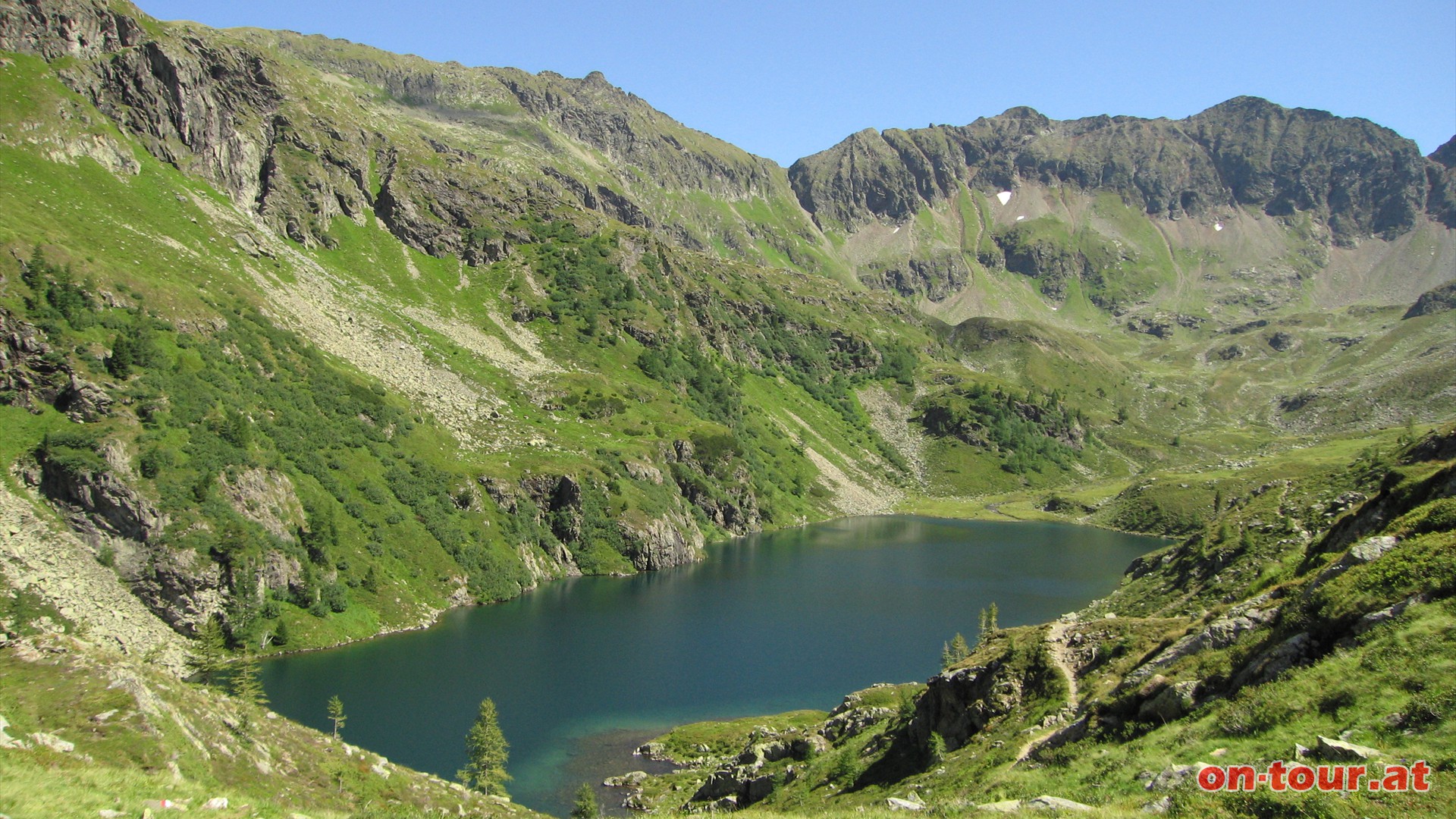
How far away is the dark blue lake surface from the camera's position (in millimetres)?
60219

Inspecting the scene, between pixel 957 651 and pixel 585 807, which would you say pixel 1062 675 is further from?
pixel 957 651

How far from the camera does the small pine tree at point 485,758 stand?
151 ft

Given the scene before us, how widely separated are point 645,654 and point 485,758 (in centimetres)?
3634

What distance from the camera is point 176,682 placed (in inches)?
1193

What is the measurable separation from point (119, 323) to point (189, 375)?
856cm

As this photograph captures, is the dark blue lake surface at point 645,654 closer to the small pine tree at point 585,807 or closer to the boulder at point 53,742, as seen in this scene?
the small pine tree at point 585,807

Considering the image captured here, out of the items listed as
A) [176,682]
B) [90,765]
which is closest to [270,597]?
[176,682]

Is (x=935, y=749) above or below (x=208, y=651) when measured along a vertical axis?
above

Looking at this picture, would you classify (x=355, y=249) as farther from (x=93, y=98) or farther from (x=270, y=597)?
(x=270, y=597)

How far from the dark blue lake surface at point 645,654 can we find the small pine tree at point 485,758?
420cm

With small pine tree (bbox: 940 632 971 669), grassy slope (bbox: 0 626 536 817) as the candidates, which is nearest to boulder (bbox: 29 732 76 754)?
grassy slope (bbox: 0 626 536 817)

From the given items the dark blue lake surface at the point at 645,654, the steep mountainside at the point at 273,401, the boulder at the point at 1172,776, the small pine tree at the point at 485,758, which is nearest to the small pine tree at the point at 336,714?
the dark blue lake surface at the point at 645,654

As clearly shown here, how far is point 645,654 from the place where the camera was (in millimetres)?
82812

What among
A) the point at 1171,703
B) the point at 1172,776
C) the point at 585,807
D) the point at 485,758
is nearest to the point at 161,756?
the point at 585,807
